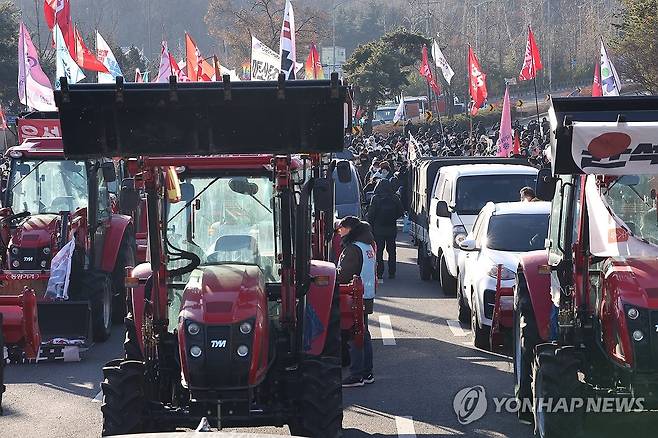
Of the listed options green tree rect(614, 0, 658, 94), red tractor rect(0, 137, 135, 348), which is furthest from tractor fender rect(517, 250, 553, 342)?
green tree rect(614, 0, 658, 94)

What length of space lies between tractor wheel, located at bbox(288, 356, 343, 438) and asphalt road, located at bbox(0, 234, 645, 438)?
4.40 ft

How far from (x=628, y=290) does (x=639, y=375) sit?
1.93 feet

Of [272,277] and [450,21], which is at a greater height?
[450,21]

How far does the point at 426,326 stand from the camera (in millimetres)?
14570

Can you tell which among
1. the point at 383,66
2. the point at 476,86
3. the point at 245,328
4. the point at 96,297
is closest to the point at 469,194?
the point at 96,297

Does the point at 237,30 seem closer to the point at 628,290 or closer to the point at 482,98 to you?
the point at 482,98

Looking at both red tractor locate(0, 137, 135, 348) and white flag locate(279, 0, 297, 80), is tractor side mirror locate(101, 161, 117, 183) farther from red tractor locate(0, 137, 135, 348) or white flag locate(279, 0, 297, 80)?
white flag locate(279, 0, 297, 80)

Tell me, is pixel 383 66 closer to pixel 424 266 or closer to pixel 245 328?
pixel 424 266

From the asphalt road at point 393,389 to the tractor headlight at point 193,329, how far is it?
73.5 inches

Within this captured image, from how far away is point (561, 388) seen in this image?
799 cm

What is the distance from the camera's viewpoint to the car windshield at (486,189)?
683 inches

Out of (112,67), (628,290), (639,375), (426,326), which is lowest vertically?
(426,326)

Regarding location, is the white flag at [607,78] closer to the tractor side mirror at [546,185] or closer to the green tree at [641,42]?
the green tree at [641,42]

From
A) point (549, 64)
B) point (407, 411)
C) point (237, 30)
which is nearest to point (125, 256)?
point (407, 411)
